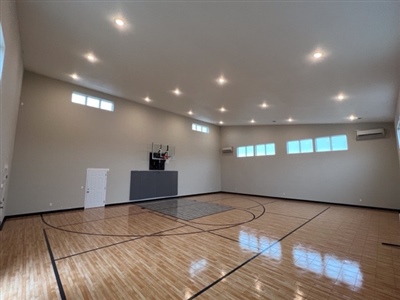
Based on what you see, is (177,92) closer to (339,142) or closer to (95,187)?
(95,187)

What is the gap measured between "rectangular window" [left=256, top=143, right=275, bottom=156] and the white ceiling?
14.8ft

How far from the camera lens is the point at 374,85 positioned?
4809 millimetres

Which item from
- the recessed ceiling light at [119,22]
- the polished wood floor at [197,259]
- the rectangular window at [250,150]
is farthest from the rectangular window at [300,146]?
the recessed ceiling light at [119,22]

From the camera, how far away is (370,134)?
8.25 metres

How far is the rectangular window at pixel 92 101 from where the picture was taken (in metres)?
7.66

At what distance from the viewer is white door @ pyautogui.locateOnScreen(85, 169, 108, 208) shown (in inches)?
300

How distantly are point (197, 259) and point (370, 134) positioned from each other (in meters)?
9.32

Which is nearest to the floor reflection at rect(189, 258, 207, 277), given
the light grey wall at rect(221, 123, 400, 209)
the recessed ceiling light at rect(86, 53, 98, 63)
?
the recessed ceiling light at rect(86, 53, 98, 63)

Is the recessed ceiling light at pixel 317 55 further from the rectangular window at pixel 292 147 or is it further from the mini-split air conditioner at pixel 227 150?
the mini-split air conditioner at pixel 227 150

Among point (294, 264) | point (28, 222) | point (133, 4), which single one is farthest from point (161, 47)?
point (28, 222)

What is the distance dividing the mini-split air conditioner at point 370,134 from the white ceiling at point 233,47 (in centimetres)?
114

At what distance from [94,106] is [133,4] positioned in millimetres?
6022

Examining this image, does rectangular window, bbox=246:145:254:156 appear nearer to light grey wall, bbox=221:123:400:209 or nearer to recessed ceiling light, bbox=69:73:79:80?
light grey wall, bbox=221:123:400:209

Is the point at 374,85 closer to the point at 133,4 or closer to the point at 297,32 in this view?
the point at 297,32
